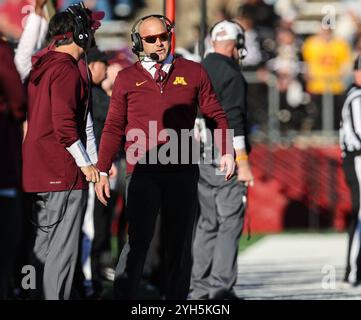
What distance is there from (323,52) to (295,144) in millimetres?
1456

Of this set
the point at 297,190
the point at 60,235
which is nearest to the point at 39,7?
the point at 60,235

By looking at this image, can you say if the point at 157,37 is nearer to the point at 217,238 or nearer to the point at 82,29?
the point at 82,29

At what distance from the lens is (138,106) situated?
905 cm

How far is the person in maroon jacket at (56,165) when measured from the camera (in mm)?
8883

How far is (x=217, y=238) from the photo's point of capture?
37.0ft

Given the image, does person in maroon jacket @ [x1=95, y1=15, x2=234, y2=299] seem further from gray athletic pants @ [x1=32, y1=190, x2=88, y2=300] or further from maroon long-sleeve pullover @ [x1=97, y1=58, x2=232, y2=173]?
gray athletic pants @ [x1=32, y1=190, x2=88, y2=300]

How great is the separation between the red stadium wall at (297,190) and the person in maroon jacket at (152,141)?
9.93 meters

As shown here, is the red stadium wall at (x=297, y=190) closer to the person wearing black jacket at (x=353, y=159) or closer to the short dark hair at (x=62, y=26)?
the person wearing black jacket at (x=353, y=159)

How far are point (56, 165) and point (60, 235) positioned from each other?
18.9 inches

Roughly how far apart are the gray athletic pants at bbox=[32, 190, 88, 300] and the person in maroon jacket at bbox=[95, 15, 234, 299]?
257mm

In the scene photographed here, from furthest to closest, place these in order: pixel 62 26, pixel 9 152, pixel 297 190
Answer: pixel 297 190 < pixel 62 26 < pixel 9 152

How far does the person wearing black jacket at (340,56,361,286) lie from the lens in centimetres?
1286

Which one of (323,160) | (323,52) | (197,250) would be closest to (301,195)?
(323,160)
